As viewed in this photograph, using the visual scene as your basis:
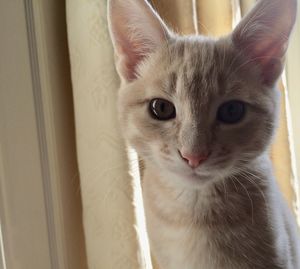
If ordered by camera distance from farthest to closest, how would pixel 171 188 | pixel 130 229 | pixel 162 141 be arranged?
pixel 130 229, pixel 171 188, pixel 162 141

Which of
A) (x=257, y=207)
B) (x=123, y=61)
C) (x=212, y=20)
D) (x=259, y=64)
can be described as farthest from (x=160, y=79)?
(x=212, y=20)

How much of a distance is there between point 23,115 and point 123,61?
29 cm

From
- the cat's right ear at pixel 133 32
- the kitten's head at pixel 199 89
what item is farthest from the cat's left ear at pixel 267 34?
the cat's right ear at pixel 133 32

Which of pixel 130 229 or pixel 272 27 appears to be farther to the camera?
pixel 130 229

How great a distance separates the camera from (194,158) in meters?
0.68

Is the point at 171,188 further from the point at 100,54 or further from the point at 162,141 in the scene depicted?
the point at 100,54

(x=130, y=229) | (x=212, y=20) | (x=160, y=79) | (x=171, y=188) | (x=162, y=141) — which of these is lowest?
(x=130, y=229)

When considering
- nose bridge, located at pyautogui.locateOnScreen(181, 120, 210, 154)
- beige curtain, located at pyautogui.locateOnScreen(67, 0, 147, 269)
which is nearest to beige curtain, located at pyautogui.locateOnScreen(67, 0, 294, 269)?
beige curtain, located at pyautogui.locateOnScreen(67, 0, 147, 269)

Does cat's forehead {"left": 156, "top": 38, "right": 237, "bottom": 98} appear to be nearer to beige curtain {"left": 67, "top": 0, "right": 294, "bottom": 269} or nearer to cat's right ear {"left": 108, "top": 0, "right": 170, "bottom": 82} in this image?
cat's right ear {"left": 108, "top": 0, "right": 170, "bottom": 82}

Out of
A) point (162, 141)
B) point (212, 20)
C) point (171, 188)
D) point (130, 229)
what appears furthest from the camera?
point (212, 20)

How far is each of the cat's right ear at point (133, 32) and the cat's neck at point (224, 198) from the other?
250mm

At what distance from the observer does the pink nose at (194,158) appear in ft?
2.24

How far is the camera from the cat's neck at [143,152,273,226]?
2.58 ft

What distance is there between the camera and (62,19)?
38.6 inches
